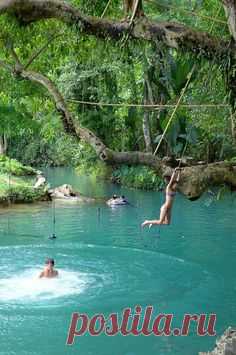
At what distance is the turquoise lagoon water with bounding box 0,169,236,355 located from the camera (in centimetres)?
755

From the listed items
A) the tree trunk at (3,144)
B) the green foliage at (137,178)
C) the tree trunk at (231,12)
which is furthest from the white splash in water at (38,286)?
the tree trunk at (3,144)

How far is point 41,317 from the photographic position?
8.41 meters

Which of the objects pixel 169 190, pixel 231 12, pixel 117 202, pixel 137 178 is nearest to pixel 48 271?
pixel 169 190

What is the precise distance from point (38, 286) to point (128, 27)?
635cm

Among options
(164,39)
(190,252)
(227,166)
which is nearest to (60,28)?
(164,39)

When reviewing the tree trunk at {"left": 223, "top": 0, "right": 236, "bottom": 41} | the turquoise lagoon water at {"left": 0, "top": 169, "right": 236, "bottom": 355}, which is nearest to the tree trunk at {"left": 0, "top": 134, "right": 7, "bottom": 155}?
the turquoise lagoon water at {"left": 0, "top": 169, "right": 236, "bottom": 355}

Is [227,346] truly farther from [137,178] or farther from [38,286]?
[137,178]

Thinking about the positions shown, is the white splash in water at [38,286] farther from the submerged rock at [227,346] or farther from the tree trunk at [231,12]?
the tree trunk at [231,12]

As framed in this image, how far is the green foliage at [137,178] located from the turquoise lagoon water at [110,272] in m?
4.59

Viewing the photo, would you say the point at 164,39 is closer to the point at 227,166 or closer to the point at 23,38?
the point at 227,166

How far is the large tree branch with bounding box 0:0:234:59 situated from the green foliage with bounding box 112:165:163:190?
17.2 metres

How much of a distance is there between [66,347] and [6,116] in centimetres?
862

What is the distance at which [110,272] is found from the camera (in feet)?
37.1

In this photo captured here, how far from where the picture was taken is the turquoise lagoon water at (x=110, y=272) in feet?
24.8
